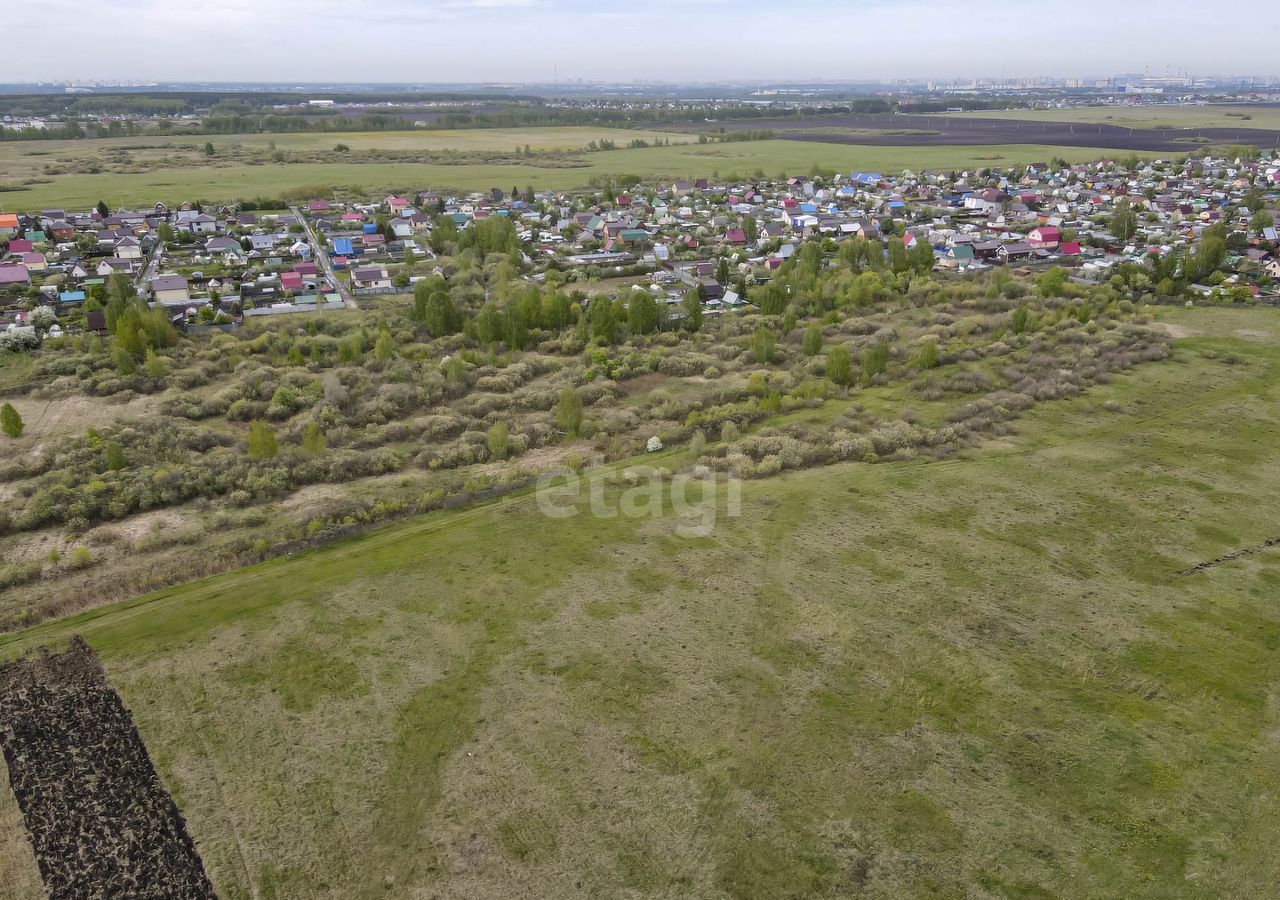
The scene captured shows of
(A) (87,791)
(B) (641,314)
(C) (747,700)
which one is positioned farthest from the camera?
(B) (641,314)

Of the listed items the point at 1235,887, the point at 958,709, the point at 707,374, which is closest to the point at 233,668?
the point at 958,709

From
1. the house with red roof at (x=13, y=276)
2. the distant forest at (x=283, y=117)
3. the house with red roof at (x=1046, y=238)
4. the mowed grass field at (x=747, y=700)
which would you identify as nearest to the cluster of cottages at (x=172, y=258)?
the house with red roof at (x=13, y=276)

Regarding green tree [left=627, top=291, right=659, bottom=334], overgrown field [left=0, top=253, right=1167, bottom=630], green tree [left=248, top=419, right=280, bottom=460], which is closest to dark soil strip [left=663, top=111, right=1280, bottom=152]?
overgrown field [left=0, top=253, right=1167, bottom=630]

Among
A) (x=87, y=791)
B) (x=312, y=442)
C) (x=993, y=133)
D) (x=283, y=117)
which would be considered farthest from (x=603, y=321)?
(x=283, y=117)

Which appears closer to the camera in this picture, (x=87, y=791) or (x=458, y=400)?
(x=87, y=791)

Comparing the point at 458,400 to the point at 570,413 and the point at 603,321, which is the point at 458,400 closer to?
the point at 570,413

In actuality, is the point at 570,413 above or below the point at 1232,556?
above

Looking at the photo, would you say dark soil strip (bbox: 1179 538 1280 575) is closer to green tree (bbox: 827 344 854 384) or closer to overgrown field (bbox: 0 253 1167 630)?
overgrown field (bbox: 0 253 1167 630)
